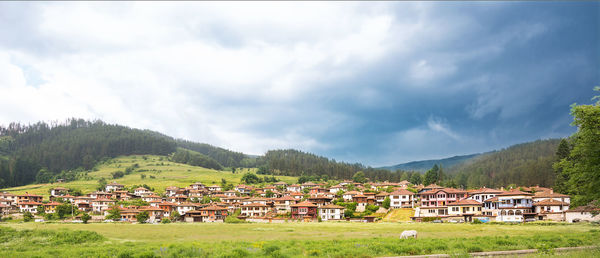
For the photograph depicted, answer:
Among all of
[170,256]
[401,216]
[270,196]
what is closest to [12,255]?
[170,256]

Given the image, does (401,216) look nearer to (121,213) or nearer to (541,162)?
(121,213)

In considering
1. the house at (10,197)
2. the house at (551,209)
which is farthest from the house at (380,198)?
the house at (10,197)

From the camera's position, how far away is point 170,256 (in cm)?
2395

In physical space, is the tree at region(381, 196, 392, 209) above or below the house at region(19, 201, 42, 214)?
above

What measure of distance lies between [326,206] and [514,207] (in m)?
39.9

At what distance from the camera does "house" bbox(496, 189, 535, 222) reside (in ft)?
237

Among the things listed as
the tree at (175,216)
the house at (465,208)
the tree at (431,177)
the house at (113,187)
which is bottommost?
the tree at (175,216)

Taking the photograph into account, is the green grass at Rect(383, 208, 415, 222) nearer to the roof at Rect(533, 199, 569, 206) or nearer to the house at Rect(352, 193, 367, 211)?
the house at Rect(352, 193, 367, 211)

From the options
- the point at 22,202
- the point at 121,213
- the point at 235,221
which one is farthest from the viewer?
the point at 22,202

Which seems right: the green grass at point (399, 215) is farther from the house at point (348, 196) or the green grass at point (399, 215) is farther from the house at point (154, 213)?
the house at point (154, 213)

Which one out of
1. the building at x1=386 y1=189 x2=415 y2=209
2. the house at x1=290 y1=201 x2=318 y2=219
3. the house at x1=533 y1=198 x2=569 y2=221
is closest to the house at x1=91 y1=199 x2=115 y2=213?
the house at x1=290 y1=201 x2=318 y2=219

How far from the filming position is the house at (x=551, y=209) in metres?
68.2

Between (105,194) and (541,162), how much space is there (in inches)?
5951

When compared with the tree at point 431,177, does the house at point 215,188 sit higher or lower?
lower
